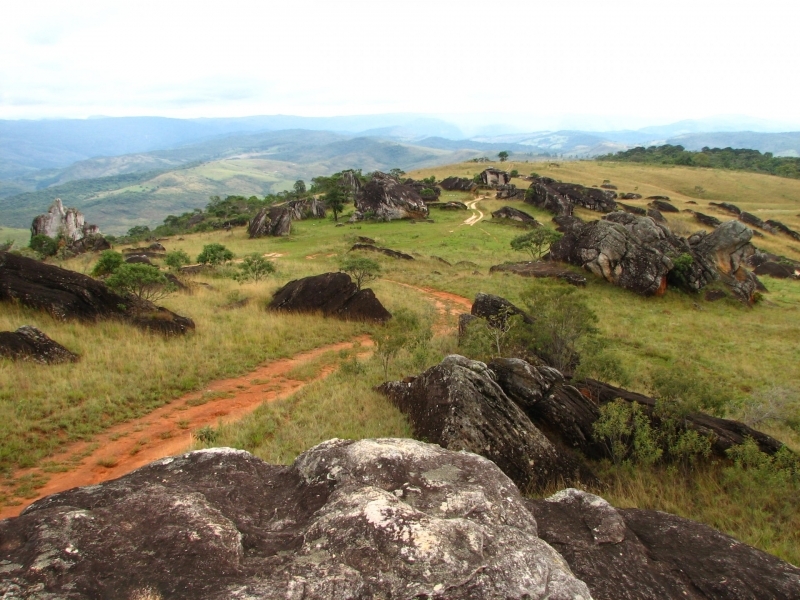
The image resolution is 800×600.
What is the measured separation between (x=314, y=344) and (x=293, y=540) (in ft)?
46.9

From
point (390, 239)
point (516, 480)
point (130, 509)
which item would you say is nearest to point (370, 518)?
point (130, 509)

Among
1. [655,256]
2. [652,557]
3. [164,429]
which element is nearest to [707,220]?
[655,256]

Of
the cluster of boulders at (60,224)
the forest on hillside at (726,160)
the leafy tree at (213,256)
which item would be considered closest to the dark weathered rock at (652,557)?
the leafy tree at (213,256)

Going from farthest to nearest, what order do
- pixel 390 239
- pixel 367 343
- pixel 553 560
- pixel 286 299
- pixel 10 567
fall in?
pixel 390 239 → pixel 286 299 → pixel 367 343 → pixel 553 560 → pixel 10 567

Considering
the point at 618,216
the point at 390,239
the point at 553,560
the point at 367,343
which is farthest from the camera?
the point at 390,239

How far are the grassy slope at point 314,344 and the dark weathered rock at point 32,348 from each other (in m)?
0.48

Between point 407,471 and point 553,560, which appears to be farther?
point 407,471

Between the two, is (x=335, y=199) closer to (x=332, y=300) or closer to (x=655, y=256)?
(x=655, y=256)

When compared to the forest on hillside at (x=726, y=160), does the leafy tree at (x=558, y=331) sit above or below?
below

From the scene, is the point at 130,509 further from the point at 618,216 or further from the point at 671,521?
the point at 618,216

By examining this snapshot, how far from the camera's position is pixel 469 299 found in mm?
26891

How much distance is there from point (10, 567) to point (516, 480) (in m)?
6.77

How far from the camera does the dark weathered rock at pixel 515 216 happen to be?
179 ft

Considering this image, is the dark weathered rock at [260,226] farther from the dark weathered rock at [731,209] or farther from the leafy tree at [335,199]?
the dark weathered rock at [731,209]
